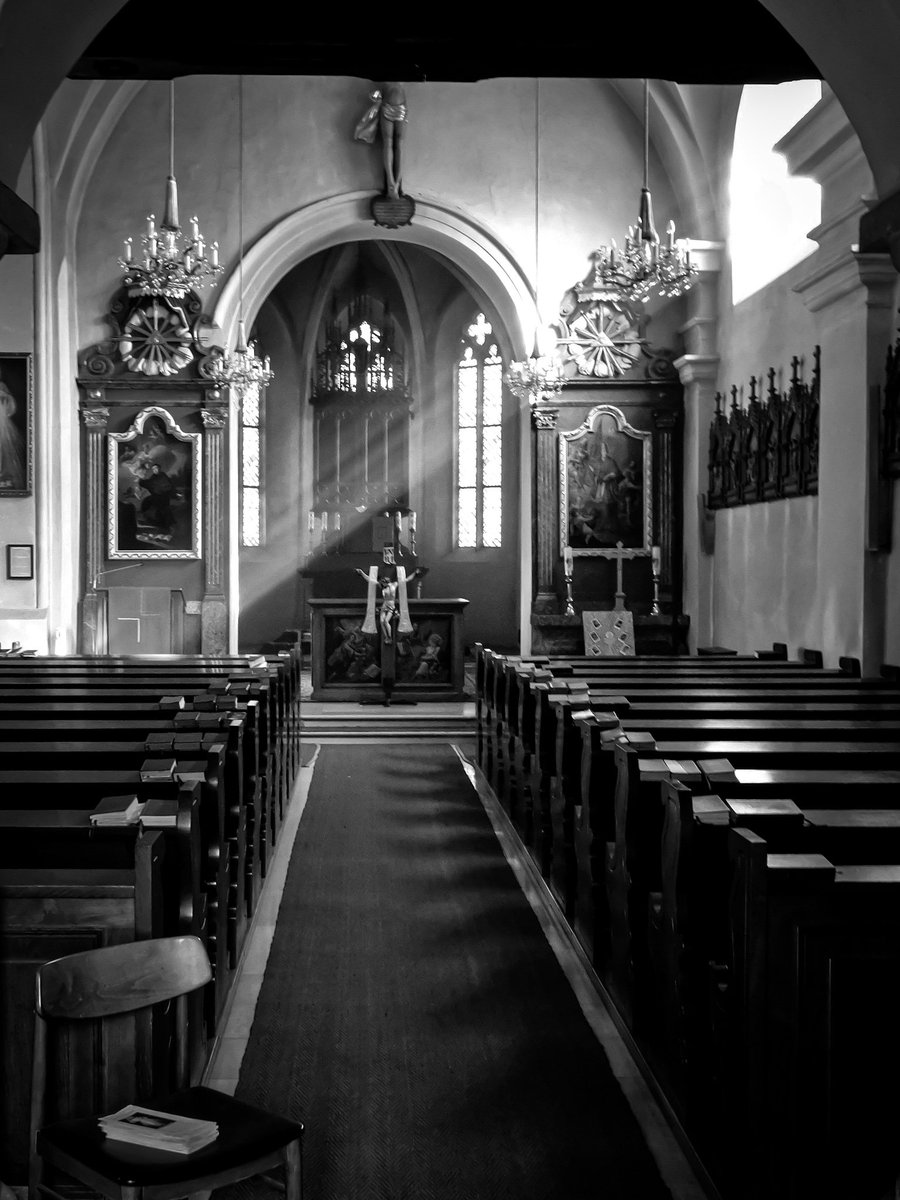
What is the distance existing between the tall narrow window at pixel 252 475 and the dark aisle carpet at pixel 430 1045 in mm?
12077

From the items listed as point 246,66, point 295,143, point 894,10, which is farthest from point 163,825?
point 295,143

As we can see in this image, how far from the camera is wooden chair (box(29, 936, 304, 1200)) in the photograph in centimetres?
204

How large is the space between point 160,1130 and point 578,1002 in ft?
6.90

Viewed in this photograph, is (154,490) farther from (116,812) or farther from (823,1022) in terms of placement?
(823,1022)

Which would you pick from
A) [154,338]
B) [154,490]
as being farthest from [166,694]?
[154,338]

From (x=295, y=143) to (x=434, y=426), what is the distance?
555 centimetres

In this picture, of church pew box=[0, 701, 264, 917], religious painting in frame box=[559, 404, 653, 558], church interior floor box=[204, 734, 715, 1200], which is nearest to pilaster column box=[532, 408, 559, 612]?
religious painting in frame box=[559, 404, 653, 558]

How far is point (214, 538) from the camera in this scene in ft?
43.0

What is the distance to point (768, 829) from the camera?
2797 mm

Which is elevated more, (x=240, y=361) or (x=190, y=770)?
(x=240, y=361)

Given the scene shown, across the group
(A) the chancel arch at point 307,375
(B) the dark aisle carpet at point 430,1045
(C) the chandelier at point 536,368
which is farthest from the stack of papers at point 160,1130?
(A) the chancel arch at point 307,375

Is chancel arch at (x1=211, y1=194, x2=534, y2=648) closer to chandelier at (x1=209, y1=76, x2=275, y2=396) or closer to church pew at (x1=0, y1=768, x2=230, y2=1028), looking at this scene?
chandelier at (x1=209, y1=76, x2=275, y2=396)

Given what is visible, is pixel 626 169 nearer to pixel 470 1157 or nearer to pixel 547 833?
pixel 547 833

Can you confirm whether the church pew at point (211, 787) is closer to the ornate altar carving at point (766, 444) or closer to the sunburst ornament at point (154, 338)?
the ornate altar carving at point (766, 444)
